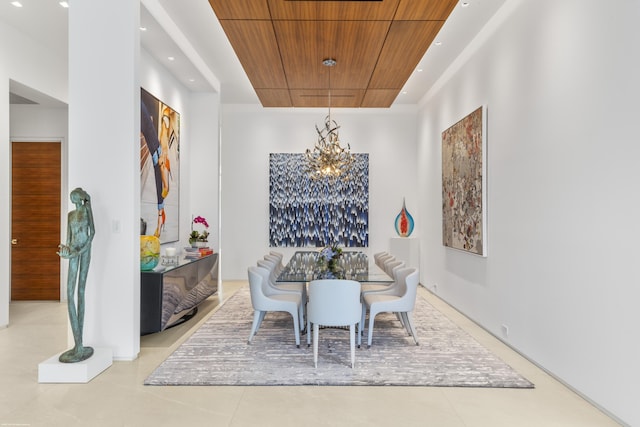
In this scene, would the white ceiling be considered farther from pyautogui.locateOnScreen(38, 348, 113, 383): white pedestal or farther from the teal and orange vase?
pyautogui.locateOnScreen(38, 348, 113, 383): white pedestal

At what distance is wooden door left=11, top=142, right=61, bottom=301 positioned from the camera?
6586mm

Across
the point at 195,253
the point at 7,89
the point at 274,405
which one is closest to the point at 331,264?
the point at 195,253

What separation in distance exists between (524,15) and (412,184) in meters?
4.73

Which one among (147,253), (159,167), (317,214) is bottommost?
(147,253)

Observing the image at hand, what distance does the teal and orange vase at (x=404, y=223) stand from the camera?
8164 mm

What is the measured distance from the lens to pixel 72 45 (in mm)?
3867

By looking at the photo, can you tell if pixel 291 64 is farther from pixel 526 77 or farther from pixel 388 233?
pixel 388 233

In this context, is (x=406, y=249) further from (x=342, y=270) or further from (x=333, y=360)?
(x=333, y=360)

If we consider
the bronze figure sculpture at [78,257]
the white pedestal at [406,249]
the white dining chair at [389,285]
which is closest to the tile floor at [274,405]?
the bronze figure sculpture at [78,257]

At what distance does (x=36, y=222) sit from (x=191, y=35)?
12.8ft

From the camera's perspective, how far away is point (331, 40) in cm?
491

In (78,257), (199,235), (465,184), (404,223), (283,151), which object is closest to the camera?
(78,257)

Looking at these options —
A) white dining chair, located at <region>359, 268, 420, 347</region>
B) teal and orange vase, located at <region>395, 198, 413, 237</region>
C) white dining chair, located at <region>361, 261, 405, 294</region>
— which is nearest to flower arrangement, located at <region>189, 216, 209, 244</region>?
white dining chair, located at <region>361, 261, 405, 294</region>

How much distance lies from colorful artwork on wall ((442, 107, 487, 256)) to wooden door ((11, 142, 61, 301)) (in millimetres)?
6026
